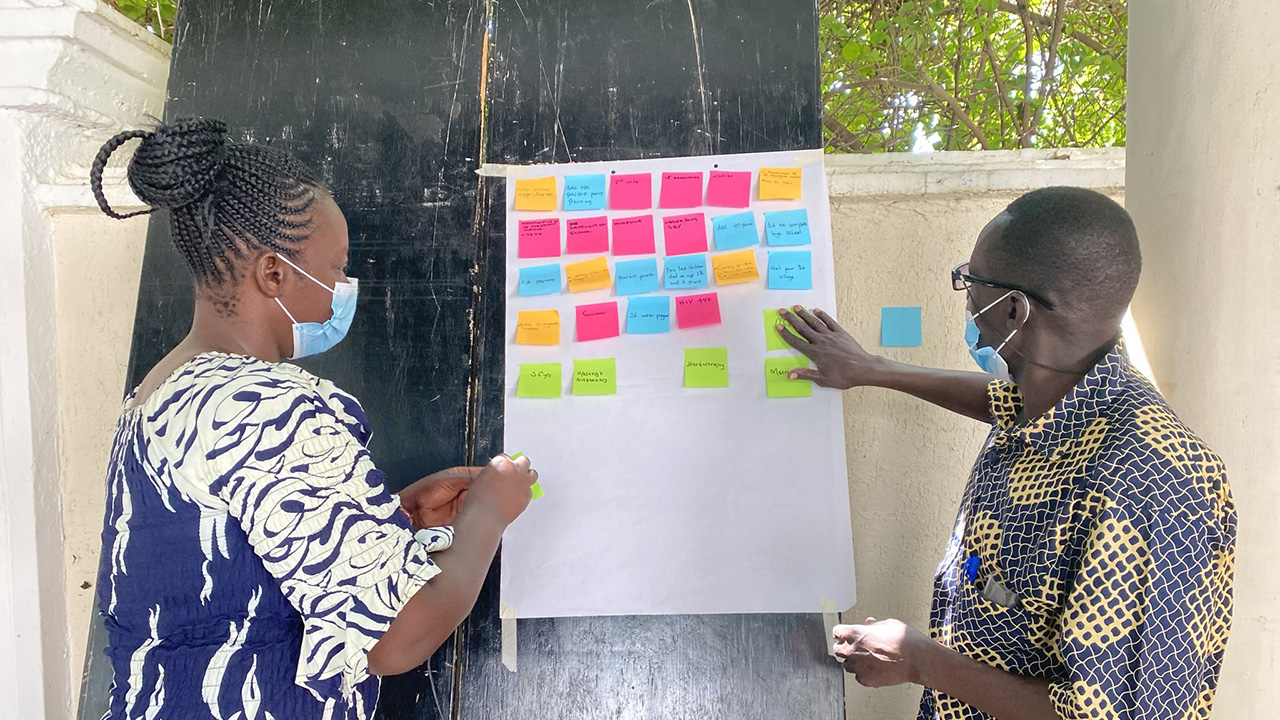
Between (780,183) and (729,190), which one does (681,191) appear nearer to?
(729,190)

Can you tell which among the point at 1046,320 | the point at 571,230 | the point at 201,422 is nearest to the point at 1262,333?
the point at 1046,320

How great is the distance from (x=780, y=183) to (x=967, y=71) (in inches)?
108

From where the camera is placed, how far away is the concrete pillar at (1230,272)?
1598 millimetres

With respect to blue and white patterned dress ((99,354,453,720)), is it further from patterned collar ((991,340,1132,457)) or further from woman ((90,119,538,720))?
patterned collar ((991,340,1132,457))

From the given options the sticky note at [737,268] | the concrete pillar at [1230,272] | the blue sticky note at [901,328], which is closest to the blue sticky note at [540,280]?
the sticky note at [737,268]

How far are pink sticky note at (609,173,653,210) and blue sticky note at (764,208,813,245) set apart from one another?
0.28 meters

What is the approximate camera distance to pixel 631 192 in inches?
79.6

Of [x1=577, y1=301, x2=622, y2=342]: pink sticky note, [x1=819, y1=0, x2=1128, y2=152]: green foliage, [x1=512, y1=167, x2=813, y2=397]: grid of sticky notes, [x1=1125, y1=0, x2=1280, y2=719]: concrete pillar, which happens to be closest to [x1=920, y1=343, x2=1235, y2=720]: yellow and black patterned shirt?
[x1=1125, y1=0, x2=1280, y2=719]: concrete pillar

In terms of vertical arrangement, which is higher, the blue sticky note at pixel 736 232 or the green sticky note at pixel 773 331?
the blue sticky note at pixel 736 232

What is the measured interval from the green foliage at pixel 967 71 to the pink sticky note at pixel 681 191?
7.03ft

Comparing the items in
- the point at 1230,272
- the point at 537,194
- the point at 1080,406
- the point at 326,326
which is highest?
the point at 537,194

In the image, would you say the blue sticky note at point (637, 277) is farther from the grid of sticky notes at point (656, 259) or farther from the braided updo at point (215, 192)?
the braided updo at point (215, 192)

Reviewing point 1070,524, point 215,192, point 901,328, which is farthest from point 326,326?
point 901,328

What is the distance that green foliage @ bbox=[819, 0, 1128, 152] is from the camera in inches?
153
